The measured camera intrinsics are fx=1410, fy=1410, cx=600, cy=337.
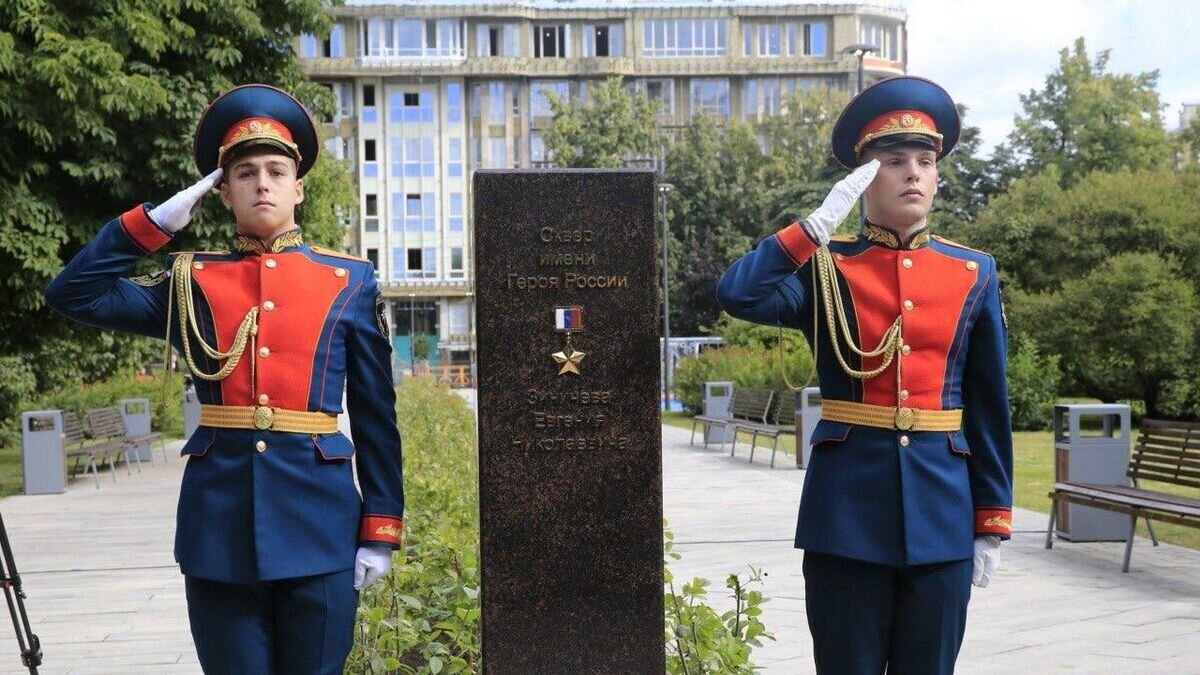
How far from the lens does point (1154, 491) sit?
1002 centimetres

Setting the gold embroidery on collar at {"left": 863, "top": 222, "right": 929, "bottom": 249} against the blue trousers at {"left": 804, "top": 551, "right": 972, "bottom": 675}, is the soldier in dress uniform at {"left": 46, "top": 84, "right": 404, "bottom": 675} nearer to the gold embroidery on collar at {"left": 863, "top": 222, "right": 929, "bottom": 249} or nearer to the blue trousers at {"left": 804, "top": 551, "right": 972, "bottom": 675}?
the blue trousers at {"left": 804, "top": 551, "right": 972, "bottom": 675}

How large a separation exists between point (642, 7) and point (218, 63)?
5254 centimetres

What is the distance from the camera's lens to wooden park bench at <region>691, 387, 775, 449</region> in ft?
67.4

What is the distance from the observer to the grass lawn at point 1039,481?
36.6ft

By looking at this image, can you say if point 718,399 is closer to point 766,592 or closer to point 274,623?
point 766,592

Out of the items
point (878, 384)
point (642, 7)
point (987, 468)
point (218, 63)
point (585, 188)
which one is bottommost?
point (987, 468)

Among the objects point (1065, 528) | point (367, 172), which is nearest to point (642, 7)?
point (367, 172)

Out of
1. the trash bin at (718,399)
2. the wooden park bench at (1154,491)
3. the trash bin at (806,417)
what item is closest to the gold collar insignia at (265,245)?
the wooden park bench at (1154,491)

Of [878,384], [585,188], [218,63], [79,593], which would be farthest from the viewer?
[218,63]

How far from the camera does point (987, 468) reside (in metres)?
3.96

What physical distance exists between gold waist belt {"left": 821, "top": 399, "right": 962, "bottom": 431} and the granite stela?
64 cm

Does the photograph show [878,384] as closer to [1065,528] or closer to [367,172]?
[1065,528]

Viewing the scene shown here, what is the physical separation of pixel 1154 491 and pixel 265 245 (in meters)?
7.96

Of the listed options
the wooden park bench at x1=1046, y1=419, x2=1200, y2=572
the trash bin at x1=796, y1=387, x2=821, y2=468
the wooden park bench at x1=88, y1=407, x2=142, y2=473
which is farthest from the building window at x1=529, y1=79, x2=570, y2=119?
the wooden park bench at x1=1046, y1=419, x2=1200, y2=572
